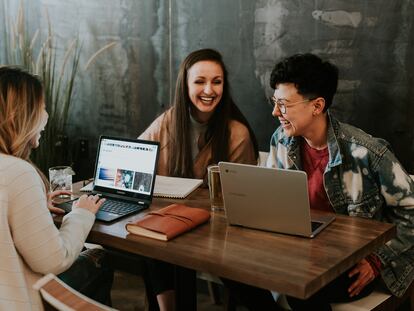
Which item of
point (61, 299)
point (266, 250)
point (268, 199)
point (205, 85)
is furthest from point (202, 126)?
point (61, 299)

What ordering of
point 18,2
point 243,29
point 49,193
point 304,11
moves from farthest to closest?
1. point 18,2
2. point 243,29
3. point 304,11
4. point 49,193

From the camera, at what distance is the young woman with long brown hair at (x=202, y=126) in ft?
8.95

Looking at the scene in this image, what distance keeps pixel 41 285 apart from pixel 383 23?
1.86 m

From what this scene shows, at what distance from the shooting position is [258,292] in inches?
83.9

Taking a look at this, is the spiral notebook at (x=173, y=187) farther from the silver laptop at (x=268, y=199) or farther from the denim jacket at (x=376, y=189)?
the denim jacket at (x=376, y=189)

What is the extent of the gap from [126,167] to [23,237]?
677 millimetres

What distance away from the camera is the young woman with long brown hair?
2729mm

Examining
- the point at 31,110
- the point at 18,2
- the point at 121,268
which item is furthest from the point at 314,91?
the point at 18,2

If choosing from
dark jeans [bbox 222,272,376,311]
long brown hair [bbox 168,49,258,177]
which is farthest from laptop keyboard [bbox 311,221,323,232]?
long brown hair [bbox 168,49,258,177]

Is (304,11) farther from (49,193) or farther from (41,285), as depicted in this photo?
(41,285)

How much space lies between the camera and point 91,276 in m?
2.09

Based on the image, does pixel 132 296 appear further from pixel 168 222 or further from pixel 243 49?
pixel 168 222

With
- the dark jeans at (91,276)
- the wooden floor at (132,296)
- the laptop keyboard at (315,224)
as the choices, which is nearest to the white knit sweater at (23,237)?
the dark jeans at (91,276)

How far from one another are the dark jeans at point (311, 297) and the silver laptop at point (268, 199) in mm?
237
